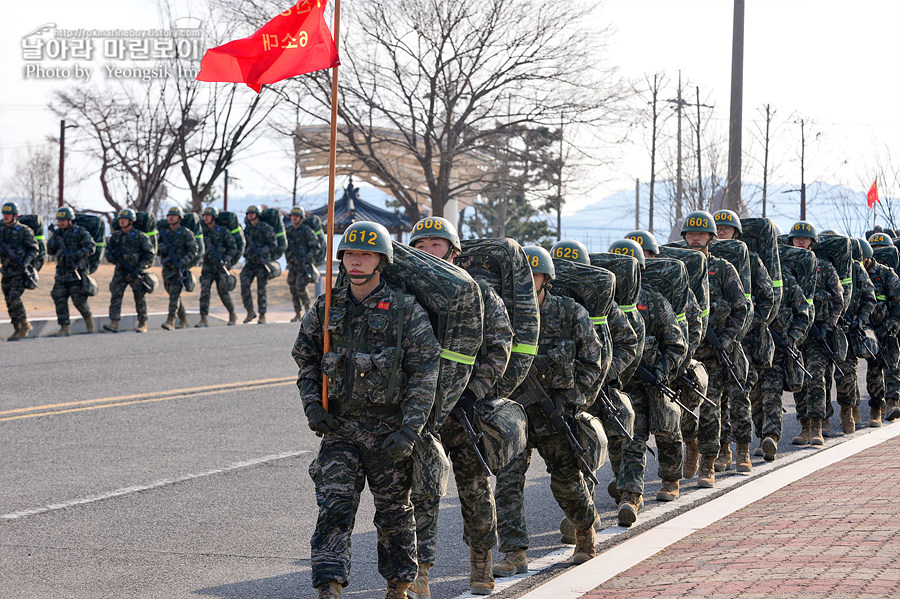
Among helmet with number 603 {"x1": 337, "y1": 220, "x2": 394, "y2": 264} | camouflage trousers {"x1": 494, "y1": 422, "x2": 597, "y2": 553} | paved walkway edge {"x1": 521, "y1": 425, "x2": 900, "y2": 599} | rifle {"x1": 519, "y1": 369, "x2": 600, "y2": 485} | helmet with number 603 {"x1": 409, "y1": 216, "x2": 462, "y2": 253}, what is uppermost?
helmet with number 603 {"x1": 409, "y1": 216, "x2": 462, "y2": 253}

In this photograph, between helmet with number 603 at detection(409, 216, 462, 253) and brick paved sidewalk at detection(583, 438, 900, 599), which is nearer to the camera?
brick paved sidewalk at detection(583, 438, 900, 599)

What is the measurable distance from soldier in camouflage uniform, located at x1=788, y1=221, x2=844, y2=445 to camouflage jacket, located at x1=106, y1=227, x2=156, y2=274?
11928 millimetres

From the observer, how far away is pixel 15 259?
59.6 ft

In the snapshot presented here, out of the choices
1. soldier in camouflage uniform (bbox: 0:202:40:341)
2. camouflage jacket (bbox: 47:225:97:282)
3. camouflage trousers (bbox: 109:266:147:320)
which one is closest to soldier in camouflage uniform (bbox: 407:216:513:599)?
soldier in camouflage uniform (bbox: 0:202:40:341)

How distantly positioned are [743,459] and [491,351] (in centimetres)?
460

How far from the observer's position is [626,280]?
7793 millimetres

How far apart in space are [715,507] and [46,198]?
6933cm

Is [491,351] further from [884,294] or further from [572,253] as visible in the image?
[884,294]

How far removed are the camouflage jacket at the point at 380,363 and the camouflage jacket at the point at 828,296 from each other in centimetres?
738

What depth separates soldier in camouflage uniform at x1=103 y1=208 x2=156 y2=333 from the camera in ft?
65.0

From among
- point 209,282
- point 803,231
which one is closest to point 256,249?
point 209,282

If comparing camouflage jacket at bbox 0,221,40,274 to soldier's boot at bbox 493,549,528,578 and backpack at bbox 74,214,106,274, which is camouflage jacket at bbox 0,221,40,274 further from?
soldier's boot at bbox 493,549,528,578

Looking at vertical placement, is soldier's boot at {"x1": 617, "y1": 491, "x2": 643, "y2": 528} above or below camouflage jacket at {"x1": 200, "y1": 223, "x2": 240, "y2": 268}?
below

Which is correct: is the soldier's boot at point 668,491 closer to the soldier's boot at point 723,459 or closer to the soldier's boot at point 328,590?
the soldier's boot at point 723,459
